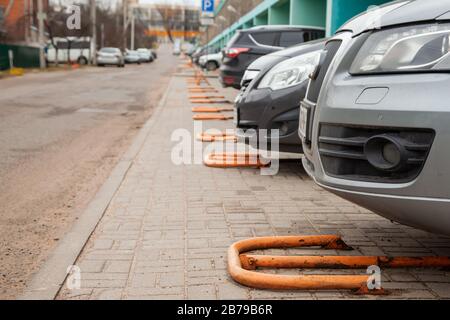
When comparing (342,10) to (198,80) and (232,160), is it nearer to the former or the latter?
(232,160)

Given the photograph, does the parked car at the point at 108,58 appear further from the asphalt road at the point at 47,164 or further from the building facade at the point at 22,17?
the asphalt road at the point at 47,164

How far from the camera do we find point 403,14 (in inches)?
114

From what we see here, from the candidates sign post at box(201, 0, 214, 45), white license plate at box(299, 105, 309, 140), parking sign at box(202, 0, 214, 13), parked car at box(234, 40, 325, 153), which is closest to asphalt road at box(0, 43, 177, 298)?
parked car at box(234, 40, 325, 153)

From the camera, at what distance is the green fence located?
32875 mm

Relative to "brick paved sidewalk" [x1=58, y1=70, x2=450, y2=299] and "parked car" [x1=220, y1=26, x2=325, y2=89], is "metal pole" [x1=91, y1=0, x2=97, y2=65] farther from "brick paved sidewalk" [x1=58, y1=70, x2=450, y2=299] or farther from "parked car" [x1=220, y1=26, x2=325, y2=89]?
"brick paved sidewalk" [x1=58, y1=70, x2=450, y2=299]

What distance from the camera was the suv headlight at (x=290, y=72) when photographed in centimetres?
585

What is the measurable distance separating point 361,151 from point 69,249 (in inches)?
79.9

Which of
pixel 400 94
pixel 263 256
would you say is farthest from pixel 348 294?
pixel 400 94

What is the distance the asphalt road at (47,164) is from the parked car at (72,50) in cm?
3129

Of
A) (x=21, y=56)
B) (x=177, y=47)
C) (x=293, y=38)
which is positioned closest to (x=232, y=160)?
(x=293, y=38)

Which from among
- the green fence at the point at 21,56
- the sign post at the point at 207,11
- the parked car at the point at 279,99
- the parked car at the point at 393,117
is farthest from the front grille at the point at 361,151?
the green fence at the point at 21,56

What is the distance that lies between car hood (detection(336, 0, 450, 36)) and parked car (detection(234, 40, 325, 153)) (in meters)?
2.42

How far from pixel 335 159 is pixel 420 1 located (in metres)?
0.94
